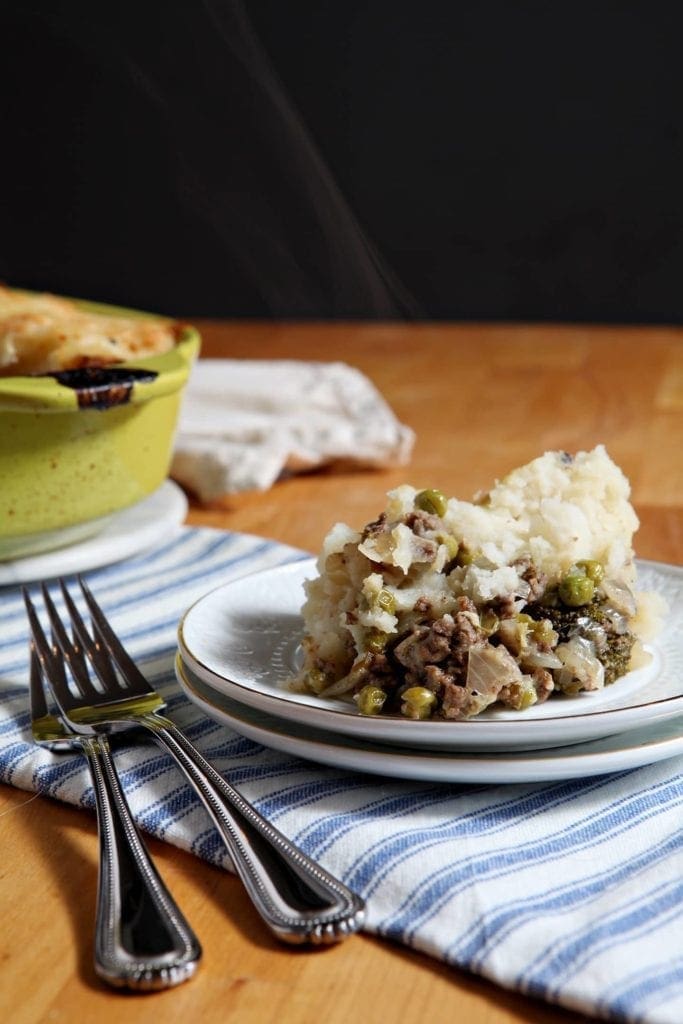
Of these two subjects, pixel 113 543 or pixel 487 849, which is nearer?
pixel 487 849

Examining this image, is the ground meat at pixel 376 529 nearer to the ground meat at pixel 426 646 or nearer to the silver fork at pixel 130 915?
the ground meat at pixel 426 646

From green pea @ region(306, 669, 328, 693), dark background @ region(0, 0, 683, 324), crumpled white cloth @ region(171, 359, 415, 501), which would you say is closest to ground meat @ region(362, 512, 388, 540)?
green pea @ region(306, 669, 328, 693)

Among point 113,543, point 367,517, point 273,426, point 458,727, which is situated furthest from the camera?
point 273,426

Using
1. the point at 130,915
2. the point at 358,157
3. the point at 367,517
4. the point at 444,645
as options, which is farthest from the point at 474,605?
the point at 358,157

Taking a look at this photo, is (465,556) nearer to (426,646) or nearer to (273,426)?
(426,646)

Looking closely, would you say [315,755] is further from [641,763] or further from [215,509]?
[215,509]

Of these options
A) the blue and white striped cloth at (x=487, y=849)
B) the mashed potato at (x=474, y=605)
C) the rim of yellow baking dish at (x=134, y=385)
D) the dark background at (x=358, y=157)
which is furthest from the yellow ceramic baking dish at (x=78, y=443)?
the dark background at (x=358, y=157)

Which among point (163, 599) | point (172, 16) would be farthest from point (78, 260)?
point (163, 599)
